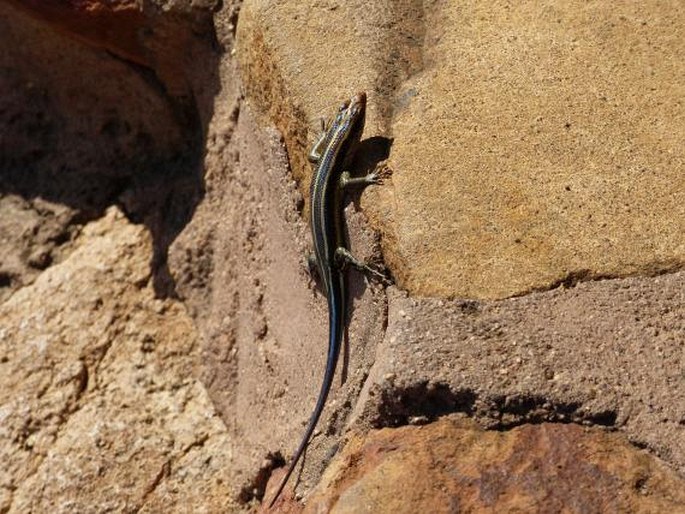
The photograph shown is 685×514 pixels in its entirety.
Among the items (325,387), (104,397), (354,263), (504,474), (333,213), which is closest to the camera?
(504,474)

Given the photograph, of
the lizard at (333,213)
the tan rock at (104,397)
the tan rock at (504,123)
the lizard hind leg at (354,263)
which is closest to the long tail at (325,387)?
the lizard at (333,213)

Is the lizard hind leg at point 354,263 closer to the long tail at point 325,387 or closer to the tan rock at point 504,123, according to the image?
the tan rock at point 504,123

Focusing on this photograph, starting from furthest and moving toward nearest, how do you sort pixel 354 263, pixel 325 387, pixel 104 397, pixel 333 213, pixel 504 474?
pixel 104 397 → pixel 333 213 → pixel 354 263 → pixel 325 387 → pixel 504 474

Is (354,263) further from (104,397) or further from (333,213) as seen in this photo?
(104,397)

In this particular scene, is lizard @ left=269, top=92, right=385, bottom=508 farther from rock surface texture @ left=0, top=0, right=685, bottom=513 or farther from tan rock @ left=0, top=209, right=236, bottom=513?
tan rock @ left=0, top=209, right=236, bottom=513

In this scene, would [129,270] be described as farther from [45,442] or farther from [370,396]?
[370,396]

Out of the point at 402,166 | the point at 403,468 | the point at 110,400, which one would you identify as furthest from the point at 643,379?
the point at 110,400

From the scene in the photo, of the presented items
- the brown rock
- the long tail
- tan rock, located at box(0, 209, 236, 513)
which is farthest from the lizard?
tan rock, located at box(0, 209, 236, 513)

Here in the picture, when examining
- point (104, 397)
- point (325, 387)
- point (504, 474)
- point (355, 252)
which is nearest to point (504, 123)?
point (355, 252)
